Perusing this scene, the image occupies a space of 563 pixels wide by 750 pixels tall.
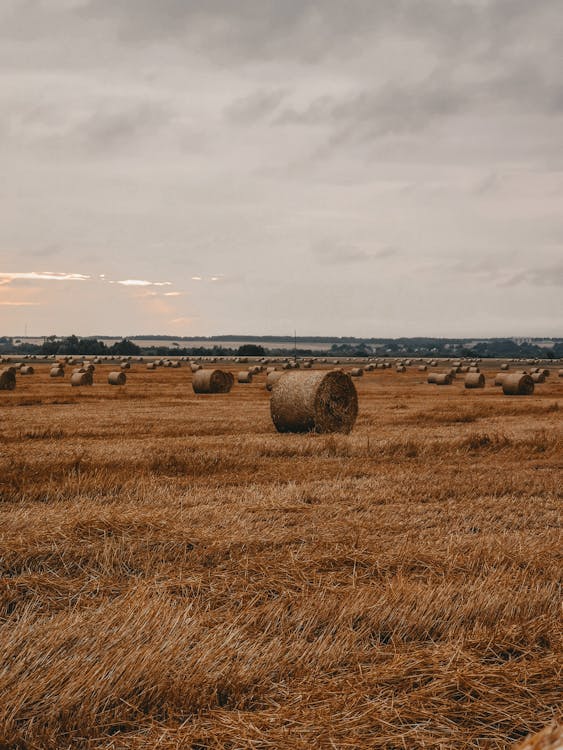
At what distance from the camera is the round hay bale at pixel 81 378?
126 ft

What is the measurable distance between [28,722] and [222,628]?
4.84ft

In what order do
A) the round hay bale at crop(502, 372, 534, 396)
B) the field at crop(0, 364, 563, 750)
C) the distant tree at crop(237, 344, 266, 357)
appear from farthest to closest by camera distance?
the distant tree at crop(237, 344, 266, 357)
the round hay bale at crop(502, 372, 534, 396)
the field at crop(0, 364, 563, 750)

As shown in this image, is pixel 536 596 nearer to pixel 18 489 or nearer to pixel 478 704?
pixel 478 704

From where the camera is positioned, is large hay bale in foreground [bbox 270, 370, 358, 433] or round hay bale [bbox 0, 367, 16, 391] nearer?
large hay bale in foreground [bbox 270, 370, 358, 433]

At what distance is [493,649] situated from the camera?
4.20 meters

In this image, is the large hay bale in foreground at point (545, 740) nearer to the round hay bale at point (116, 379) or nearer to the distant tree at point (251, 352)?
the round hay bale at point (116, 379)

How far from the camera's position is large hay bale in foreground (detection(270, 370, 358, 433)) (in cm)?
1733

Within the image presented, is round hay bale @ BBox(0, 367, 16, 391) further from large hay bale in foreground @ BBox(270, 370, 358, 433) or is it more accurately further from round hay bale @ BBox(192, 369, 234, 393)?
large hay bale in foreground @ BBox(270, 370, 358, 433)

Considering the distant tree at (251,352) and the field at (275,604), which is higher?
the distant tree at (251,352)

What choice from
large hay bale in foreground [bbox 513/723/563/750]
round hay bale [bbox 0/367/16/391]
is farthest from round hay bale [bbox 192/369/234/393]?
large hay bale in foreground [bbox 513/723/563/750]

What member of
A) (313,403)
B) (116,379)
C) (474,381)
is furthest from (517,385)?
(116,379)

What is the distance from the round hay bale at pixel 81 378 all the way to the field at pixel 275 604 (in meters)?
27.8

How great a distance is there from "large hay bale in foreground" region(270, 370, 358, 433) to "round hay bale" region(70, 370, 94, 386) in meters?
23.4

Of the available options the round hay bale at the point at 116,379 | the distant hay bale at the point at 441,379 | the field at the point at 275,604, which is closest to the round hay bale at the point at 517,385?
the distant hay bale at the point at 441,379
